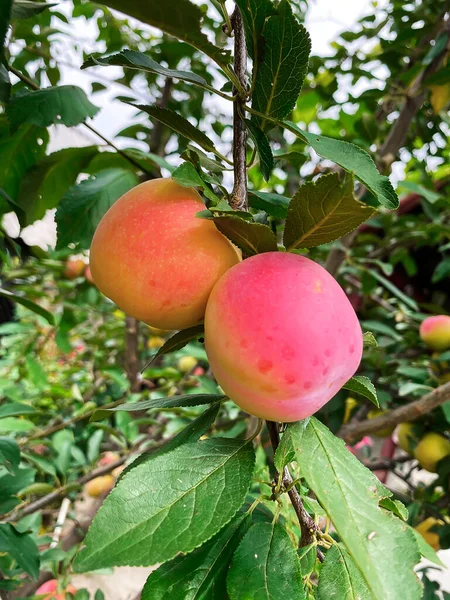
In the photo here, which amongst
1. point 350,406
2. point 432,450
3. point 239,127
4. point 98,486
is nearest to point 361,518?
point 239,127

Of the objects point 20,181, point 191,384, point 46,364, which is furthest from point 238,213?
point 46,364

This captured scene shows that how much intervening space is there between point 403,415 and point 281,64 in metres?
0.65

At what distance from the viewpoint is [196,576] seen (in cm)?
35

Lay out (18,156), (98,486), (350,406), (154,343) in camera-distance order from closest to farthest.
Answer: (18,156), (350,406), (98,486), (154,343)

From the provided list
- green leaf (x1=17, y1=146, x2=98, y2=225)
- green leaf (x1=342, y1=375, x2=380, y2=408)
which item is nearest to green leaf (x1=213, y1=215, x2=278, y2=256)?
green leaf (x1=342, y1=375, x2=380, y2=408)

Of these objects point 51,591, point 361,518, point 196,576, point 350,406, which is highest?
point 361,518

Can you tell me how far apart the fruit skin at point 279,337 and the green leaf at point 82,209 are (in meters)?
0.29

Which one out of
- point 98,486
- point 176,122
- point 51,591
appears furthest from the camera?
point 98,486

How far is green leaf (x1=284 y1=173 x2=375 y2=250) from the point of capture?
0.97 ft

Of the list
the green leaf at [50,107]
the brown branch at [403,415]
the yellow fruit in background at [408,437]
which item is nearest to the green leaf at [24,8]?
the green leaf at [50,107]

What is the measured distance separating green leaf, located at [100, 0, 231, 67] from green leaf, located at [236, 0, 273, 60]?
3 cm

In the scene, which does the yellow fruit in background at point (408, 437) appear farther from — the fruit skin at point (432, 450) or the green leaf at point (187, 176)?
the green leaf at point (187, 176)

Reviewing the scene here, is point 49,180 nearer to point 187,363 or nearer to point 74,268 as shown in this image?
point 74,268

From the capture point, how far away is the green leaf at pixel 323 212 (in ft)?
0.97
